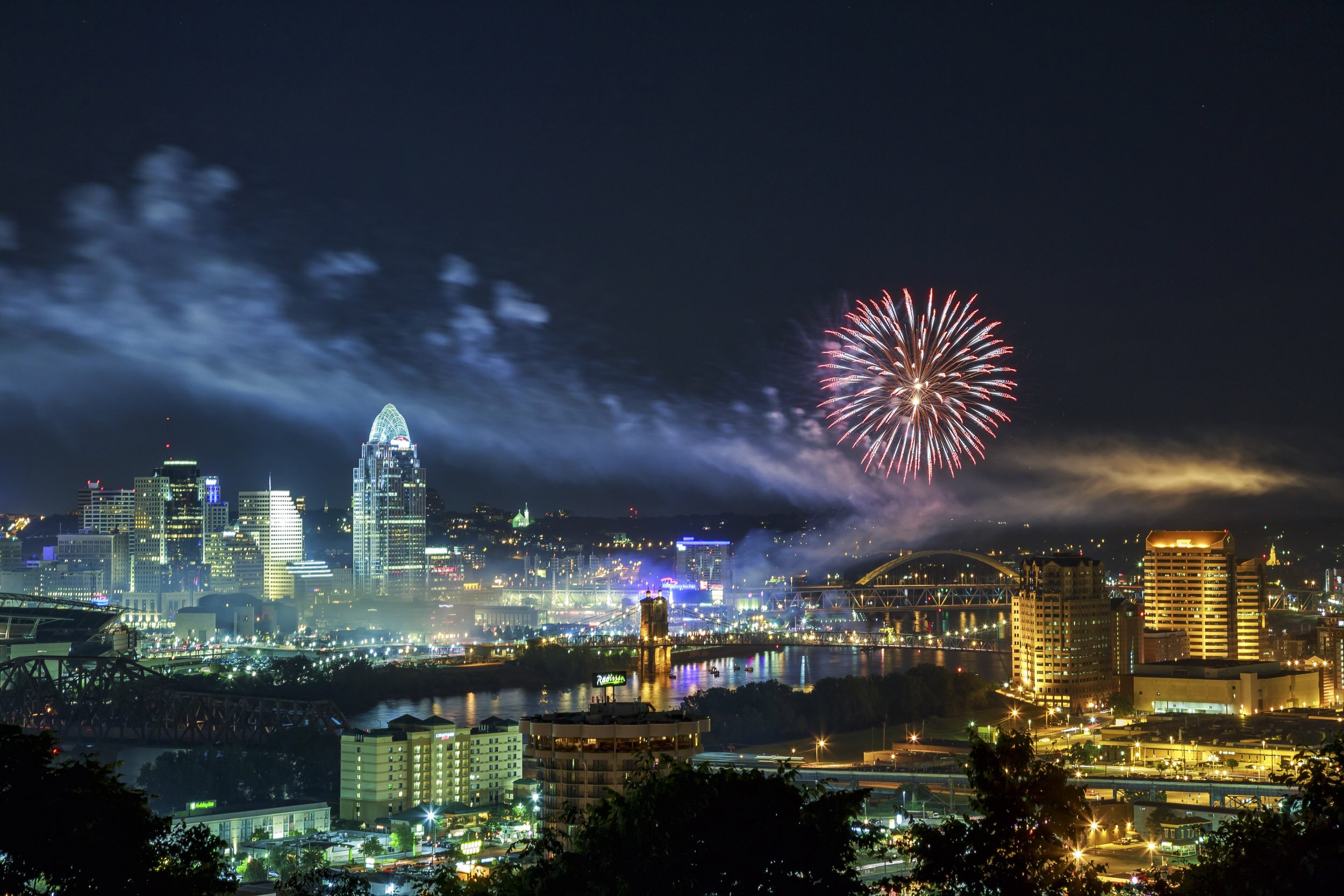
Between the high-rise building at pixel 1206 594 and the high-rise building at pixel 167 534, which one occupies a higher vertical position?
the high-rise building at pixel 167 534

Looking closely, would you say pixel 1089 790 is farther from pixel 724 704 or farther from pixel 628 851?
pixel 628 851

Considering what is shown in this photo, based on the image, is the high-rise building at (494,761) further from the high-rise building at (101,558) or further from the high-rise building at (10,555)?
the high-rise building at (10,555)

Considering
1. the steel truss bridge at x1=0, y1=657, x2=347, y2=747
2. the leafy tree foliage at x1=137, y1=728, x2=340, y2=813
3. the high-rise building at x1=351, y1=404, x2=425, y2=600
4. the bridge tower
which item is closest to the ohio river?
the bridge tower

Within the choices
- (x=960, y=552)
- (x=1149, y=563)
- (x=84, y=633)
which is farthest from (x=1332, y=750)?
(x=960, y=552)

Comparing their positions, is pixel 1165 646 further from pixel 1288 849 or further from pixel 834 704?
pixel 1288 849

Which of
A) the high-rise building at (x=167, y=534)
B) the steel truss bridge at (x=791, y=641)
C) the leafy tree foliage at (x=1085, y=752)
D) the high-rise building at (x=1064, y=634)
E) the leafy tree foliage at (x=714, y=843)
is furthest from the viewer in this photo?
the high-rise building at (x=167, y=534)

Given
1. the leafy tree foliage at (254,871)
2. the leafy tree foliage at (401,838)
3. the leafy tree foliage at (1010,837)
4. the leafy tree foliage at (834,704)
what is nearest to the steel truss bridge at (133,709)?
the leafy tree foliage at (834,704)

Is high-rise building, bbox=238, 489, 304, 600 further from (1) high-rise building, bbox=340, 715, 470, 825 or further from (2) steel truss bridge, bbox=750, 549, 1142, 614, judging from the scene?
(1) high-rise building, bbox=340, 715, 470, 825
